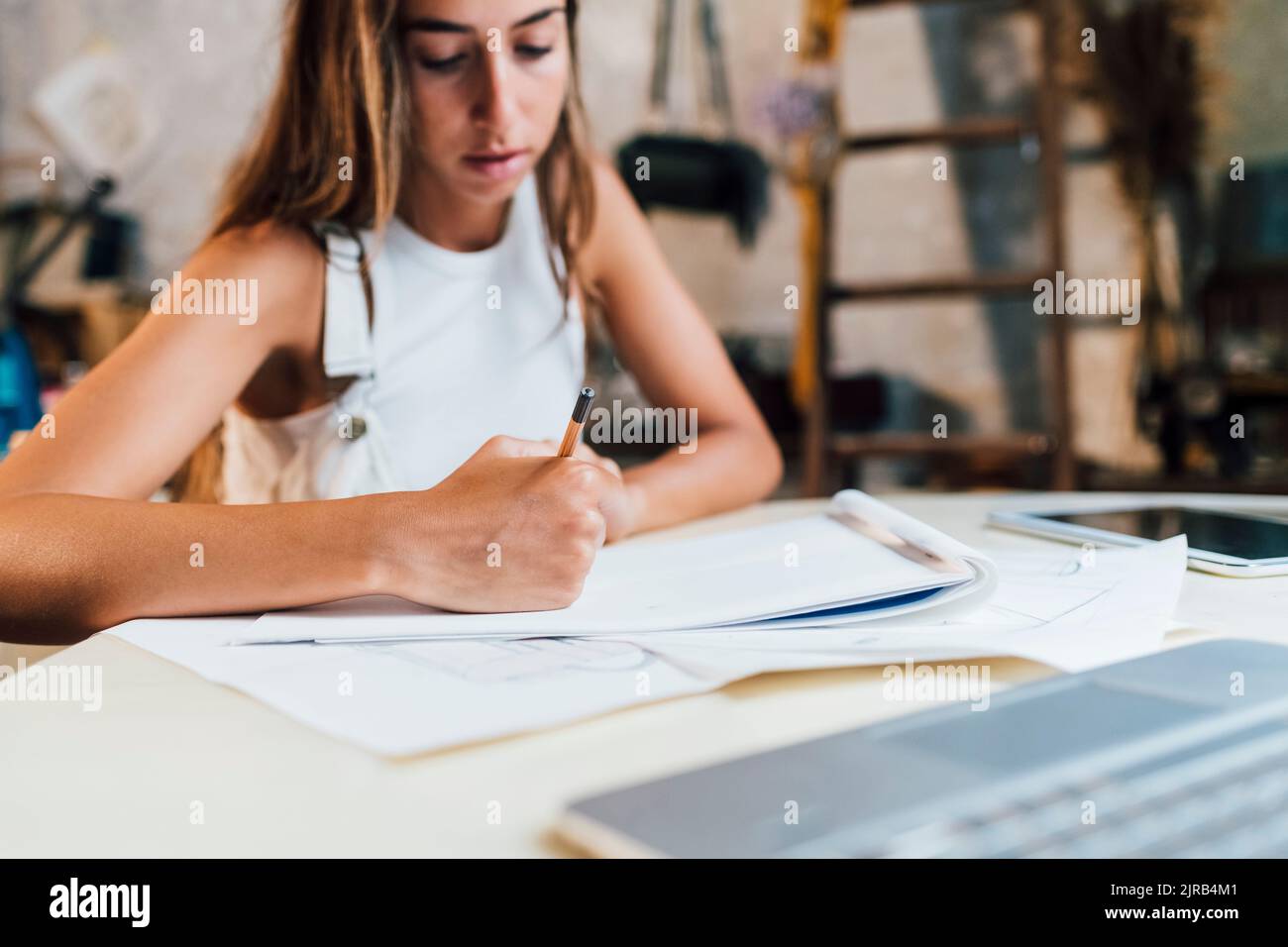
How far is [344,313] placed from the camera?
3.40ft

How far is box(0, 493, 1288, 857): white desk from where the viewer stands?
0.29 m

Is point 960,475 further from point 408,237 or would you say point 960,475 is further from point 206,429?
point 206,429

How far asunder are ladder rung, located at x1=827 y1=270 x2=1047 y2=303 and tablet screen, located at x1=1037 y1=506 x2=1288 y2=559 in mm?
1848

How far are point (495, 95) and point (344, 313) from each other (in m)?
0.25

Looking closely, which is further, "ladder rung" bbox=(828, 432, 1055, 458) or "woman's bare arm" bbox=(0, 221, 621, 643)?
"ladder rung" bbox=(828, 432, 1055, 458)

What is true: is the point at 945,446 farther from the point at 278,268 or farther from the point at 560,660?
the point at 560,660

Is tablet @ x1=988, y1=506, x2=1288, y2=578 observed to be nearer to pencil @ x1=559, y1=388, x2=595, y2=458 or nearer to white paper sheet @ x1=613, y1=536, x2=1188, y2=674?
white paper sheet @ x1=613, y1=536, x2=1188, y2=674

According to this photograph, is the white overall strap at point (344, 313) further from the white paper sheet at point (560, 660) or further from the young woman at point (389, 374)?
the white paper sheet at point (560, 660)

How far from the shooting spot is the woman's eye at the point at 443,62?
0.99 meters

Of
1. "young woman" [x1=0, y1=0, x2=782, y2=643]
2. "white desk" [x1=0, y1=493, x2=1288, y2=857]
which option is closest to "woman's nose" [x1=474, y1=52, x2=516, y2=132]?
"young woman" [x1=0, y1=0, x2=782, y2=643]

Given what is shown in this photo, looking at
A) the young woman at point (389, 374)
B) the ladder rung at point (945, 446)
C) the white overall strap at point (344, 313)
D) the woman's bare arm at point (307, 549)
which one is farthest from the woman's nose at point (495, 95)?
the ladder rung at point (945, 446)

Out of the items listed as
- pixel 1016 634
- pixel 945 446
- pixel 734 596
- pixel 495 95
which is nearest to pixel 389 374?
pixel 495 95

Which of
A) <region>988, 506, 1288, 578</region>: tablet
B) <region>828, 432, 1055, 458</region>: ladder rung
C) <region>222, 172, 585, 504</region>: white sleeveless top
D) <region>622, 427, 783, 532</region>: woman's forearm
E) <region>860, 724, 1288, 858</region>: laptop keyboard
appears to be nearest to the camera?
<region>860, 724, 1288, 858</region>: laptop keyboard

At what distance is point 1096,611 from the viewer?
515 mm
